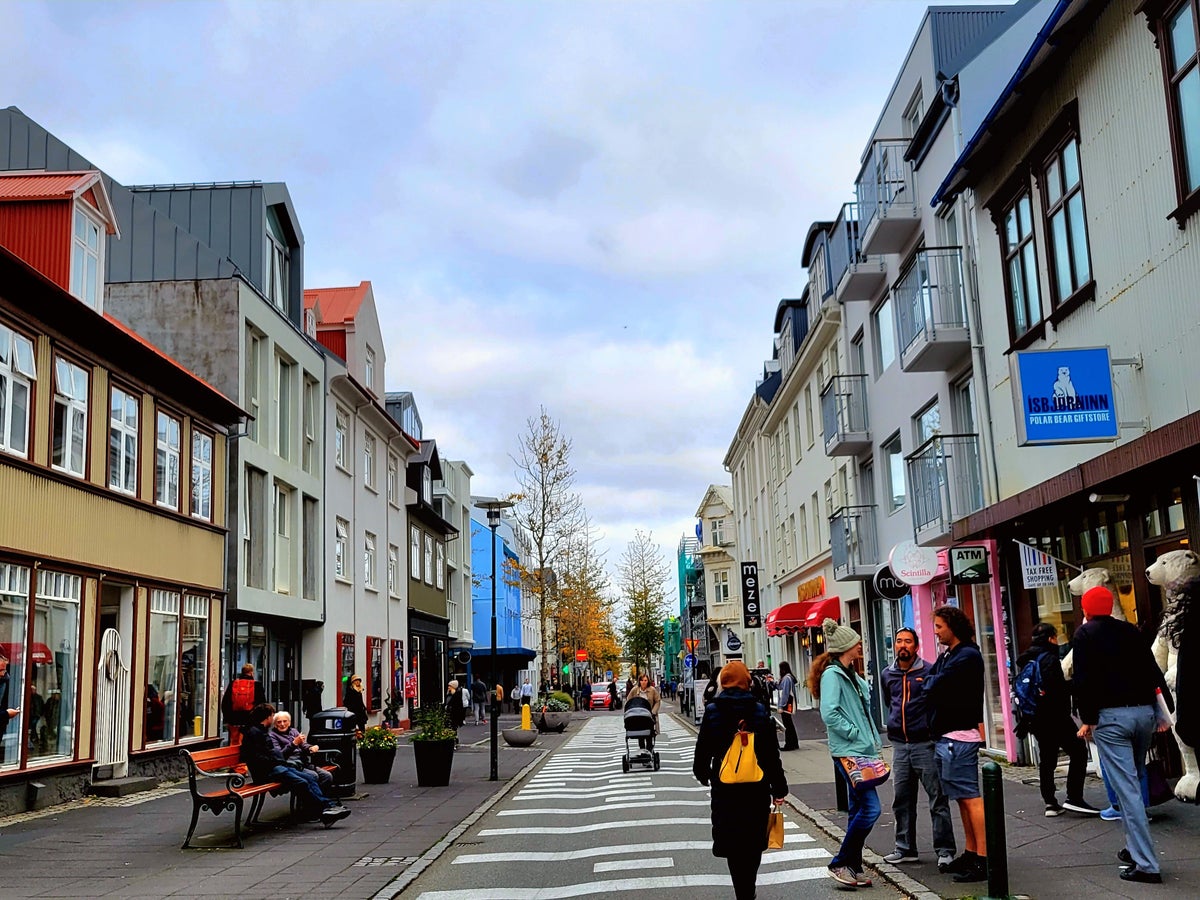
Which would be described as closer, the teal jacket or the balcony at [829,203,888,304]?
the teal jacket

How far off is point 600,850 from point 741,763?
157 inches

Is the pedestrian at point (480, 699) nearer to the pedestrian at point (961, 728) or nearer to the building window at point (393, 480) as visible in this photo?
the building window at point (393, 480)

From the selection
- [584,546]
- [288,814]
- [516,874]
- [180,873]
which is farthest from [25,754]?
[584,546]

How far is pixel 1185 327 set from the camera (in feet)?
35.6

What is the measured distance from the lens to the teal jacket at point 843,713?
867 centimetres

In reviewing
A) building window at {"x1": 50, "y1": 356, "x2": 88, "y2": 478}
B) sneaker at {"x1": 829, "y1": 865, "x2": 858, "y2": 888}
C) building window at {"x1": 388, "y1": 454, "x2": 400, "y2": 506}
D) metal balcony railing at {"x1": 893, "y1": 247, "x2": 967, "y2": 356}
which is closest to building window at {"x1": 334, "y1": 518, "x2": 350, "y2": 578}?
building window at {"x1": 388, "y1": 454, "x2": 400, "y2": 506}

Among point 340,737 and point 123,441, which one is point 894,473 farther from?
point 123,441

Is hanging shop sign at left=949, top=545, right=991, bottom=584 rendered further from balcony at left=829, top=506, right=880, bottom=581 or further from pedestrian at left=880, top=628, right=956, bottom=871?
balcony at left=829, top=506, right=880, bottom=581

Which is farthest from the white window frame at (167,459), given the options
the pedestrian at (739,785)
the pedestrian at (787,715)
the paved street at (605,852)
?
the pedestrian at (739,785)

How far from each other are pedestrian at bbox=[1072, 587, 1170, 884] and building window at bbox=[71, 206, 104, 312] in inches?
604

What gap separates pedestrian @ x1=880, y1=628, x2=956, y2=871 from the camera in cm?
862

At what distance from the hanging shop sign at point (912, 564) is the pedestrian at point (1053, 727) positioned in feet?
20.9

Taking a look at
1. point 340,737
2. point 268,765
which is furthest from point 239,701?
point 268,765

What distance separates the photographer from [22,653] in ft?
50.0
